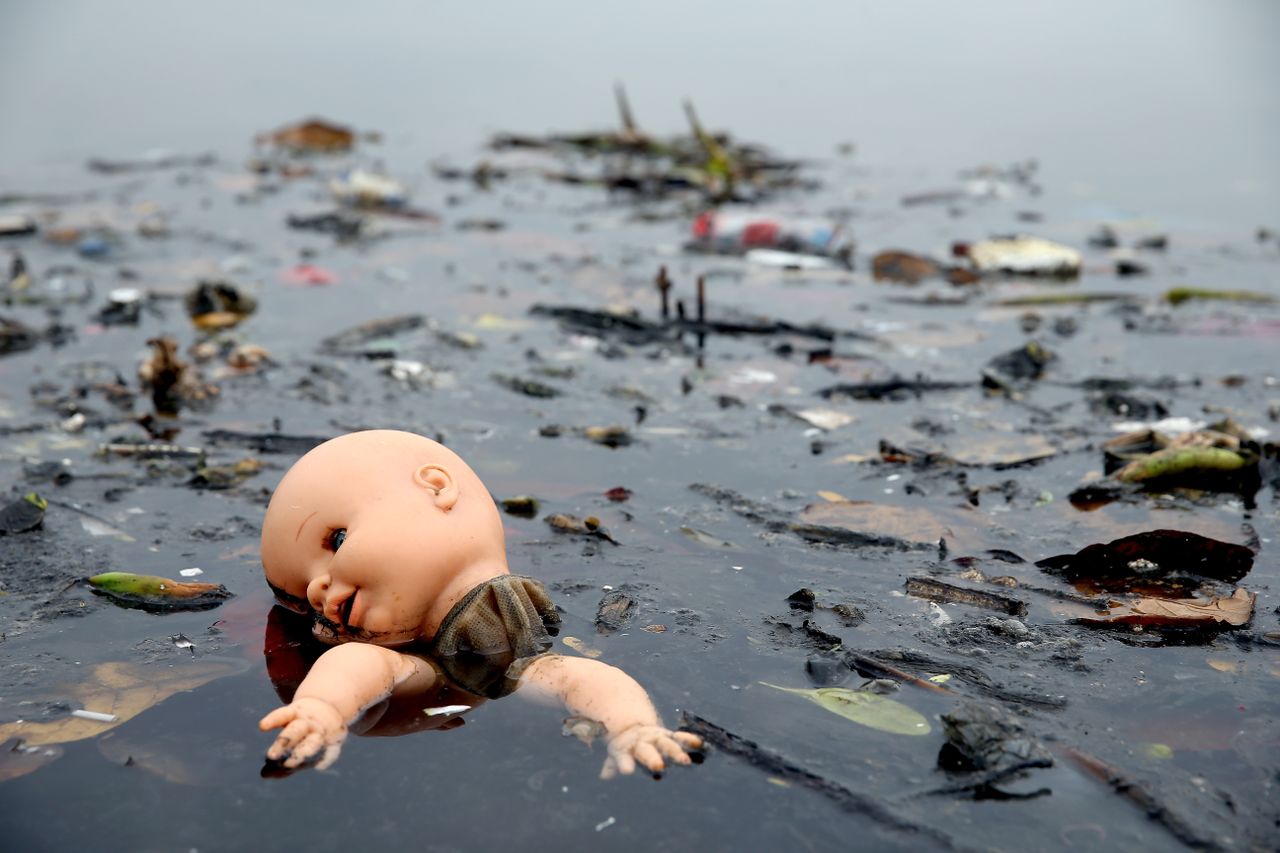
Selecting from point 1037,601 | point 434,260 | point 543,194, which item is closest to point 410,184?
point 543,194

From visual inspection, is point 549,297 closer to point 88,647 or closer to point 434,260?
point 434,260

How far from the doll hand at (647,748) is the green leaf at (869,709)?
1.37 ft

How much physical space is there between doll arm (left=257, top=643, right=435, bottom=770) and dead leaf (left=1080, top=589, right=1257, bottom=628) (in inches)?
78.5

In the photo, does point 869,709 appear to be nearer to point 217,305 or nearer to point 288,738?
point 288,738

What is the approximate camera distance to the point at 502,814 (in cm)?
269

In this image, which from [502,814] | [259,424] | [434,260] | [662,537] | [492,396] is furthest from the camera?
[434,260]

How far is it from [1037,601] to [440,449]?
74.1 inches

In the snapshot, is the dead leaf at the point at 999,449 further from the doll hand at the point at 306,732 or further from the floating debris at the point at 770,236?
the floating debris at the point at 770,236

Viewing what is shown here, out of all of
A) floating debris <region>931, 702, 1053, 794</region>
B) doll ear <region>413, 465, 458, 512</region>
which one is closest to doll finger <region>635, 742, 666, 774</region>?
floating debris <region>931, 702, 1053, 794</region>

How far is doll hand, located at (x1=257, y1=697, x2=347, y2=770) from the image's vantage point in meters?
2.82

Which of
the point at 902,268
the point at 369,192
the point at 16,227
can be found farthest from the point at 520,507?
the point at 369,192

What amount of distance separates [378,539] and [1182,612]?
235cm

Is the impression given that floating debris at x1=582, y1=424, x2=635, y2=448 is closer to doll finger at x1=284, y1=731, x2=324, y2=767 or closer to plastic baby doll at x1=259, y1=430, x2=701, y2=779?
plastic baby doll at x1=259, y1=430, x2=701, y2=779

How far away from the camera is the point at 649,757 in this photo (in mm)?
2803
